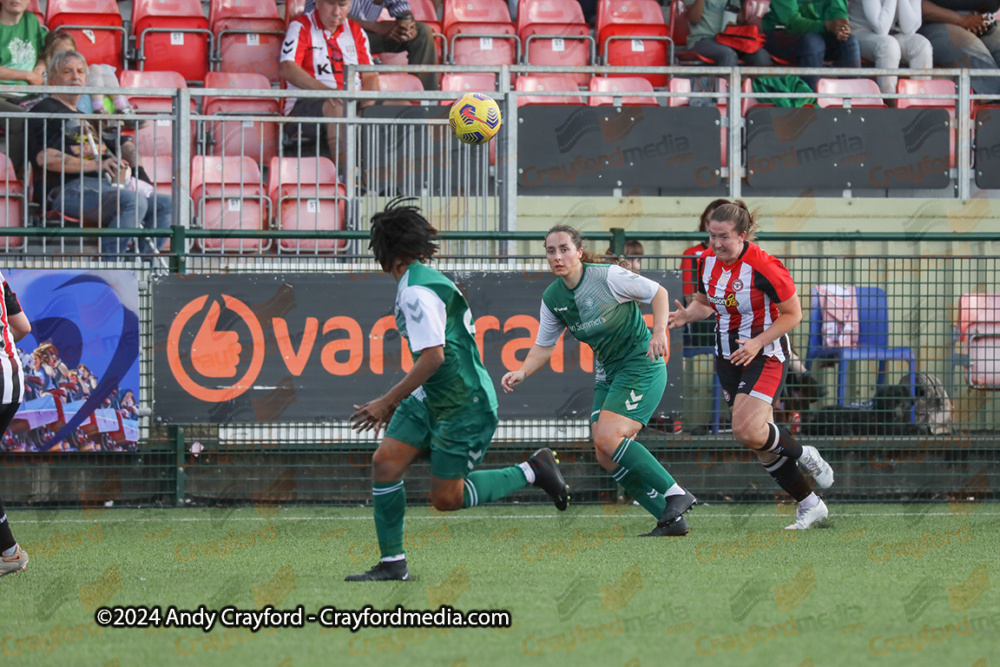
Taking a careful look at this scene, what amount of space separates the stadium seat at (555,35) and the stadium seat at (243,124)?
10.3 ft

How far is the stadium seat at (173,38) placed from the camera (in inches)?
553

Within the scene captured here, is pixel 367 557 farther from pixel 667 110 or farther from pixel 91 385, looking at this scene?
pixel 667 110

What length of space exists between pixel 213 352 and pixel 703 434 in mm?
4012

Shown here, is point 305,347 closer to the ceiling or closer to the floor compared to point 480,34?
closer to the floor

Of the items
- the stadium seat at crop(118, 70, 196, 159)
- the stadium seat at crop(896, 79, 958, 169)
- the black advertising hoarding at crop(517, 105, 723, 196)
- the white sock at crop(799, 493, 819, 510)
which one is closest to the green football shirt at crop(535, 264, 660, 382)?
the white sock at crop(799, 493, 819, 510)

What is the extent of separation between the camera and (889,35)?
14.8 m

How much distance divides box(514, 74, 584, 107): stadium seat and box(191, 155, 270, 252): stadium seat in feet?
9.80

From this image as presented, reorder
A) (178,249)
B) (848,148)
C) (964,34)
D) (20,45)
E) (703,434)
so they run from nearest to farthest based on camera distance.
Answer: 1. (178,249)
2. (703,434)
3. (20,45)
4. (848,148)
5. (964,34)

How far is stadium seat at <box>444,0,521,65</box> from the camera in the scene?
14336 mm

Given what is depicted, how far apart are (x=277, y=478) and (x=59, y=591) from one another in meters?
4.18

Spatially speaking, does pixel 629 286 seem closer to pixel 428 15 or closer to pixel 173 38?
pixel 428 15

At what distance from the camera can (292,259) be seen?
34.6 feet

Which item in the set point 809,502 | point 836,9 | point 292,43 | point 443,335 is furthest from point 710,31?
point 443,335

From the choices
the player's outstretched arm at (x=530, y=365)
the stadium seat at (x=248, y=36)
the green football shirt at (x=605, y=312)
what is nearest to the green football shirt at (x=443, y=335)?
the player's outstretched arm at (x=530, y=365)
